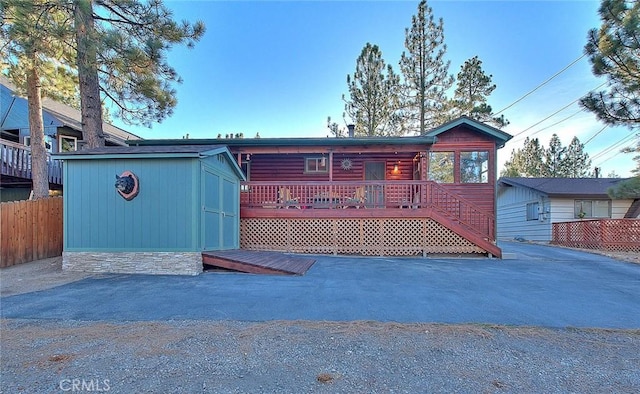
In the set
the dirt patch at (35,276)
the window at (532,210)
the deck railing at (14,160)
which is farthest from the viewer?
the window at (532,210)

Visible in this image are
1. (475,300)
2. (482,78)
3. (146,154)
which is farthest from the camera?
(482,78)

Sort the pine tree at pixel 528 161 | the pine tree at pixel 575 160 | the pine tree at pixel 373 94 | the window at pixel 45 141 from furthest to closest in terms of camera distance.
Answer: the pine tree at pixel 528 161 < the pine tree at pixel 575 160 < the pine tree at pixel 373 94 < the window at pixel 45 141

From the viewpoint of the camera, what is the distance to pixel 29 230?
827cm

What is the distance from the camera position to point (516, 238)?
1994 cm

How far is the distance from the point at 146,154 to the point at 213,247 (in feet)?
8.27

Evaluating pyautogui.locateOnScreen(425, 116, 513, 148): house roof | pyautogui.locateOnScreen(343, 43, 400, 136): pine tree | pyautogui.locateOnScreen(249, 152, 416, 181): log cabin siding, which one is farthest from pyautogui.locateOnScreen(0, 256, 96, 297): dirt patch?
pyautogui.locateOnScreen(343, 43, 400, 136): pine tree

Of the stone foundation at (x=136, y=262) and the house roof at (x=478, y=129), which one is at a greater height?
the house roof at (x=478, y=129)

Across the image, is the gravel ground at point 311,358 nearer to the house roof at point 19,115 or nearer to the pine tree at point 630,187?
the pine tree at point 630,187

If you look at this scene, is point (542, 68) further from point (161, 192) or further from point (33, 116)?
point (33, 116)

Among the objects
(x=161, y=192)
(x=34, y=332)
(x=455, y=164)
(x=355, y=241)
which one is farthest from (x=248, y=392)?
(x=455, y=164)

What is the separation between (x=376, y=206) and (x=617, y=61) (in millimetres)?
7305

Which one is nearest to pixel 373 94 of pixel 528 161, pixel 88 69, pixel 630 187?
pixel 630 187

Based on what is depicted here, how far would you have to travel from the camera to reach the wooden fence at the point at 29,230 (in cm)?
781

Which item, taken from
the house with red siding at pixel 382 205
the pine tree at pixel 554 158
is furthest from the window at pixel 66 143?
the pine tree at pixel 554 158
